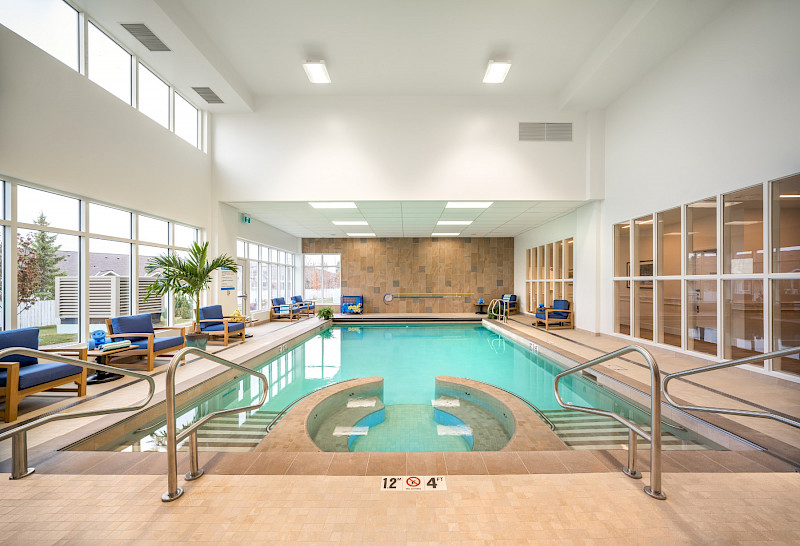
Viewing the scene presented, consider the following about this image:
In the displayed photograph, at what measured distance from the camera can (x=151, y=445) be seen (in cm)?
298

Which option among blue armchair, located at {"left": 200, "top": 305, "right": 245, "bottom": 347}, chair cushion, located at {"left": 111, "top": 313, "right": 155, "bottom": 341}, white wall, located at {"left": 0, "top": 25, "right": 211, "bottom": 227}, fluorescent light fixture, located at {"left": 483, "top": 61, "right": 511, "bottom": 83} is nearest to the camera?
white wall, located at {"left": 0, "top": 25, "right": 211, "bottom": 227}

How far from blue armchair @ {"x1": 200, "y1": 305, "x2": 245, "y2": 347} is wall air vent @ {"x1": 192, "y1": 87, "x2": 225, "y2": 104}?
181 inches

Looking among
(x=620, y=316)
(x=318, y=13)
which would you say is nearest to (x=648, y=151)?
(x=620, y=316)

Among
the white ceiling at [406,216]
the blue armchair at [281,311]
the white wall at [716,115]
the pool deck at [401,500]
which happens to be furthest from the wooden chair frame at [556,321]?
the blue armchair at [281,311]

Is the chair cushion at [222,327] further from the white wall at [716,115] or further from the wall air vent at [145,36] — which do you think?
the white wall at [716,115]

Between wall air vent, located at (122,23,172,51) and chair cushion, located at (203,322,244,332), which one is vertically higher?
wall air vent, located at (122,23,172,51)

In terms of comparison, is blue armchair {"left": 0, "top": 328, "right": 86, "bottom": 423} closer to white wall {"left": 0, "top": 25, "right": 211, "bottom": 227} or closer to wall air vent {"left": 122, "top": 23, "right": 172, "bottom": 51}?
white wall {"left": 0, "top": 25, "right": 211, "bottom": 227}

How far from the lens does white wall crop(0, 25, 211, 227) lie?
13.3ft

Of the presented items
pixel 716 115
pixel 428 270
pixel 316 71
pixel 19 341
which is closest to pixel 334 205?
pixel 316 71

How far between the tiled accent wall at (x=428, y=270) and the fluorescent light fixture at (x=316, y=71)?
8.08 metres

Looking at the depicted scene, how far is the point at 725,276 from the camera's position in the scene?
5000mm

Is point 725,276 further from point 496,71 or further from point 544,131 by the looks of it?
point 496,71

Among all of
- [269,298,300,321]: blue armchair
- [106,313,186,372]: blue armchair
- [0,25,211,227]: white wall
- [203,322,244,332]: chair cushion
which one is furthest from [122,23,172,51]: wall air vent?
[269,298,300,321]: blue armchair

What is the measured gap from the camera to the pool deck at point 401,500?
1.69 metres
